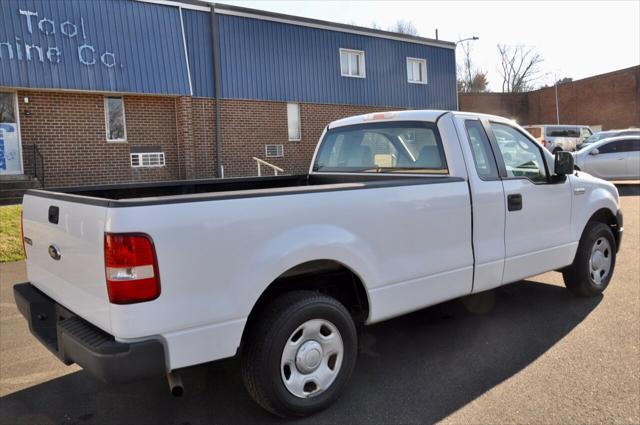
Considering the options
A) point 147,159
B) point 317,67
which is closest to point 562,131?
point 317,67

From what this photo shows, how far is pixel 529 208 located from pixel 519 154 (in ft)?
1.69

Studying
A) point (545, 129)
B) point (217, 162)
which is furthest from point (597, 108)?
point (217, 162)

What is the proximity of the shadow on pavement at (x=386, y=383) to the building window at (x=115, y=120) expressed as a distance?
12481mm

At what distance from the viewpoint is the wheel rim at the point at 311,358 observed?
309 cm

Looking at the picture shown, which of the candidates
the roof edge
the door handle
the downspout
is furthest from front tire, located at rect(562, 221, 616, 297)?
the roof edge

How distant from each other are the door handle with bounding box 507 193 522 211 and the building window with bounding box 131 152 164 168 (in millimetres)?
13148

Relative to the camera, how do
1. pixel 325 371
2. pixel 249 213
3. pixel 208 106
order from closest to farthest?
1. pixel 249 213
2. pixel 325 371
3. pixel 208 106

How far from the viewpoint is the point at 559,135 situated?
28.9 metres

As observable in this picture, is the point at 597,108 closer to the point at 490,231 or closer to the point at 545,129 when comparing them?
the point at 545,129

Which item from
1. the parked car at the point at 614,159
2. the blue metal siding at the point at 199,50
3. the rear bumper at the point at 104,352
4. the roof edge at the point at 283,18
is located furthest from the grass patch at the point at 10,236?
the parked car at the point at 614,159

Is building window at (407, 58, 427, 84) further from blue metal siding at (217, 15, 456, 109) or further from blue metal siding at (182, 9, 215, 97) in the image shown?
blue metal siding at (182, 9, 215, 97)

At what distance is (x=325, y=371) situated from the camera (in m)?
3.26

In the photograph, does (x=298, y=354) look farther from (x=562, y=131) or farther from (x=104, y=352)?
(x=562, y=131)

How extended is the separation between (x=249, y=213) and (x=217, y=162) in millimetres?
14398
